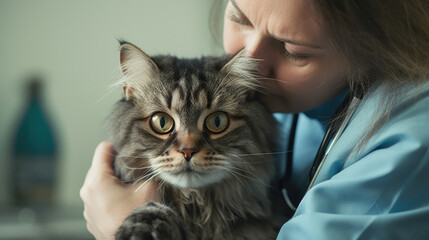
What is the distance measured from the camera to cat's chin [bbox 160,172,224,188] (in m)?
0.98

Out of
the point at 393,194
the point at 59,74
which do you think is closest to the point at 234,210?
the point at 393,194

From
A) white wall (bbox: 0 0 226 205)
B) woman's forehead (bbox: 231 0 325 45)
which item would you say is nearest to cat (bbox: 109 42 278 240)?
woman's forehead (bbox: 231 0 325 45)

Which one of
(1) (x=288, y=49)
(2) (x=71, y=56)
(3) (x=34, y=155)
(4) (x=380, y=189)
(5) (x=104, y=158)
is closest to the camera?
(4) (x=380, y=189)

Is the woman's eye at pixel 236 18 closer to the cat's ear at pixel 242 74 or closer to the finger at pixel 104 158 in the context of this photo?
the cat's ear at pixel 242 74

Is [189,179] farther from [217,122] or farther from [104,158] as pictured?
[104,158]

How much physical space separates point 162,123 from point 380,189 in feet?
1.75

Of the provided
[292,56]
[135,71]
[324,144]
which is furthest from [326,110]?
[135,71]

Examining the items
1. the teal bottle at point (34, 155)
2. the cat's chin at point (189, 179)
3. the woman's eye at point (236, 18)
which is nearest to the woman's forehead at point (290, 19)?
the woman's eye at point (236, 18)

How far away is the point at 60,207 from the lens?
6.93ft

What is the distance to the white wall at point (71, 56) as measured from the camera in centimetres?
216

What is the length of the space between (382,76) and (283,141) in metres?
0.40

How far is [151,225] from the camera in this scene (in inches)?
34.3

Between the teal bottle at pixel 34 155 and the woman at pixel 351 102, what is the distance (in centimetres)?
106

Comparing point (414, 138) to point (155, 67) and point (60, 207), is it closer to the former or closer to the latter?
point (155, 67)
